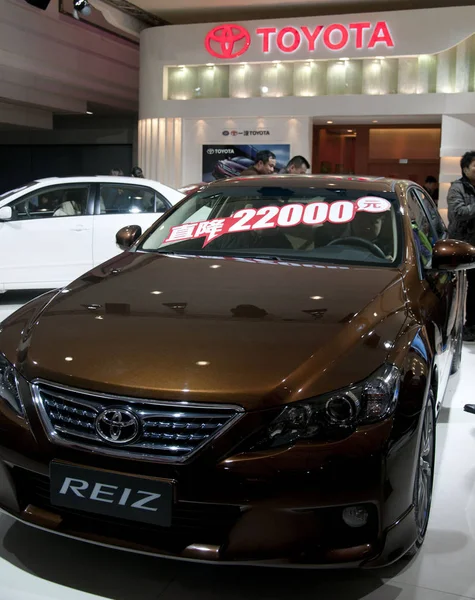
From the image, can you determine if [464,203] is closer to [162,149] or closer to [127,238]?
[127,238]

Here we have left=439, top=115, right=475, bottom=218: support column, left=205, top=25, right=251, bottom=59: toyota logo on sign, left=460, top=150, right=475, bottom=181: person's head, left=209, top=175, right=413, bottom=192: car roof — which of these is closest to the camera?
left=209, top=175, right=413, bottom=192: car roof

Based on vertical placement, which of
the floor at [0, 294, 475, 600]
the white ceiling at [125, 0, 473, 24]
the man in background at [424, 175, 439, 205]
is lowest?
the floor at [0, 294, 475, 600]

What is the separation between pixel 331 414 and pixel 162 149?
1105 cm

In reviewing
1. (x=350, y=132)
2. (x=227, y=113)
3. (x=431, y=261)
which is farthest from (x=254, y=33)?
(x=431, y=261)

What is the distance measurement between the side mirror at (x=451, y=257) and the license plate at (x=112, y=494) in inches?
58.5

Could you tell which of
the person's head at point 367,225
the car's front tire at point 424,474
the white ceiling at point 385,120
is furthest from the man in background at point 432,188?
the car's front tire at point 424,474

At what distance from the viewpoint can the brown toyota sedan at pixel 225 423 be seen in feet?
5.59

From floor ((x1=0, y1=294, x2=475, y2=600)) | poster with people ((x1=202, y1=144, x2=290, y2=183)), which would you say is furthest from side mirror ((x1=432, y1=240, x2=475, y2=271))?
poster with people ((x1=202, y1=144, x2=290, y2=183))

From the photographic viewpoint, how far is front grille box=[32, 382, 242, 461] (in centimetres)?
172

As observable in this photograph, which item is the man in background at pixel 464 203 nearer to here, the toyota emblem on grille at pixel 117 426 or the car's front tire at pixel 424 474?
the car's front tire at pixel 424 474

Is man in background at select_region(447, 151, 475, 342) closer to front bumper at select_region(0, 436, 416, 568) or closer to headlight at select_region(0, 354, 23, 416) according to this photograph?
front bumper at select_region(0, 436, 416, 568)

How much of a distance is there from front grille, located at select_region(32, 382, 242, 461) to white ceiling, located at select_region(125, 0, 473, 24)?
10376 mm

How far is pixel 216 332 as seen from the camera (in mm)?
1973

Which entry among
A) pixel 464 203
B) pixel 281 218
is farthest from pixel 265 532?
pixel 464 203
